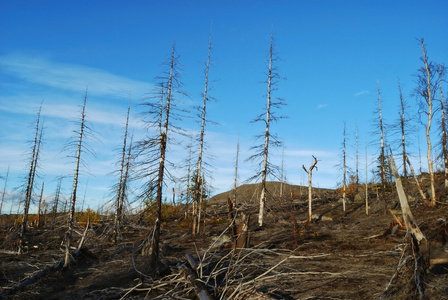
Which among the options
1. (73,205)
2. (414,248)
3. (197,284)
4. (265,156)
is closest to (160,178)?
(73,205)

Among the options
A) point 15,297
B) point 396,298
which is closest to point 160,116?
point 15,297

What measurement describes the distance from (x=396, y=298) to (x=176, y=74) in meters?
14.3

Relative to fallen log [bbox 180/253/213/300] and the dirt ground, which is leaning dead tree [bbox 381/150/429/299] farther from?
fallen log [bbox 180/253/213/300]

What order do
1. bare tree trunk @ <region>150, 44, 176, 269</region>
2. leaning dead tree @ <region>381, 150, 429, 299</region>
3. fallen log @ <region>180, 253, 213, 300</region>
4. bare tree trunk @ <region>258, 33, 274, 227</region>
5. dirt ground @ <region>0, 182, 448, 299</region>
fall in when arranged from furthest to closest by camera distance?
bare tree trunk @ <region>258, 33, 274, 227</region>, bare tree trunk @ <region>150, 44, 176, 269</region>, dirt ground @ <region>0, 182, 448, 299</region>, fallen log @ <region>180, 253, 213, 300</region>, leaning dead tree @ <region>381, 150, 429, 299</region>

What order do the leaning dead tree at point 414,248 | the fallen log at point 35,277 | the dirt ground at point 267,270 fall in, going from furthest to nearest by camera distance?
the fallen log at point 35,277 < the dirt ground at point 267,270 < the leaning dead tree at point 414,248

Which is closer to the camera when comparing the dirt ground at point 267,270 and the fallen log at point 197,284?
the fallen log at point 197,284

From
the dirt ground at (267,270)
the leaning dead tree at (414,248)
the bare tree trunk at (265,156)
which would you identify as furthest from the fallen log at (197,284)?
the bare tree trunk at (265,156)

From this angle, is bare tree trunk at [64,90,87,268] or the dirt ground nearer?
the dirt ground

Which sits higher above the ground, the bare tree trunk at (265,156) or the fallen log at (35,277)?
the bare tree trunk at (265,156)

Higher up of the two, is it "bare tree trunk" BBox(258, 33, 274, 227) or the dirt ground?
"bare tree trunk" BBox(258, 33, 274, 227)

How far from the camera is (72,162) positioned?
17.0 meters

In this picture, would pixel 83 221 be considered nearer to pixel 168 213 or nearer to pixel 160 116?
pixel 168 213

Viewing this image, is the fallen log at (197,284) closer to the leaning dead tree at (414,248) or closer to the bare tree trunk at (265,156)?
the leaning dead tree at (414,248)

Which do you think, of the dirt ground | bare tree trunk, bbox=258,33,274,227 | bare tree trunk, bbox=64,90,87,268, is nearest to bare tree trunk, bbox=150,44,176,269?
the dirt ground
